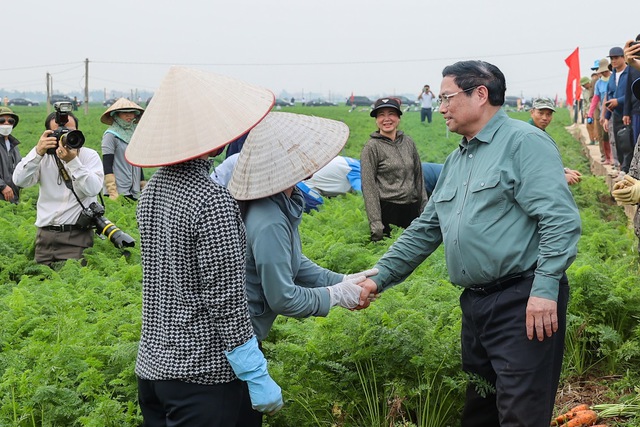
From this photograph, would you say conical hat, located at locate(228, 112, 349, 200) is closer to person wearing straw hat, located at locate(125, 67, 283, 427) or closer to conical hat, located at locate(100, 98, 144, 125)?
person wearing straw hat, located at locate(125, 67, 283, 427)

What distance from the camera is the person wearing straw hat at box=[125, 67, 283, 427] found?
3.24 m

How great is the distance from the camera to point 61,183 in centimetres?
816

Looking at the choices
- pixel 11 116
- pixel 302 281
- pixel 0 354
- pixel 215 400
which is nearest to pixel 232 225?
pixel 215 400

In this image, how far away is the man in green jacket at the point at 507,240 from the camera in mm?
3838

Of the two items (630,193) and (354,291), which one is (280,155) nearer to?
(354,291)

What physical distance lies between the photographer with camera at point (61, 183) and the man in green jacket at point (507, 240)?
15.6ft

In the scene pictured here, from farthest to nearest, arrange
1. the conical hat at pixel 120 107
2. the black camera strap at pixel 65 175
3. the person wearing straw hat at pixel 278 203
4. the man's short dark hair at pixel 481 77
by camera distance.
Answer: the conical hat at pixel 120 107, the black camera strap at pixel 65 175, the man's short dark hair at pixel 481 77, the person wearing straw hat at pixel 278 203

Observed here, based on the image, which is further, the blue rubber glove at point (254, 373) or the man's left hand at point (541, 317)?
the man's left hand at point (541, 317)

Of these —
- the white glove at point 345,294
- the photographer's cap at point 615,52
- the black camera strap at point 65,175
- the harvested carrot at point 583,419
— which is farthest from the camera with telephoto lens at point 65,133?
the photographer's cap at point 615,52

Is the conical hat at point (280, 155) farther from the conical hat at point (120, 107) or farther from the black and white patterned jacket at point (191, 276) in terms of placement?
the conical hat at point (120, 107)

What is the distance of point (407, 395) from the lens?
200 inches

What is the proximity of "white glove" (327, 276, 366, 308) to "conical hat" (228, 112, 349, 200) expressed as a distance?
69 cm

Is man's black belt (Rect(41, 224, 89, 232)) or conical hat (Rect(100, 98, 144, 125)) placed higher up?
conical hat (Rect(100, 98, 144, 125))

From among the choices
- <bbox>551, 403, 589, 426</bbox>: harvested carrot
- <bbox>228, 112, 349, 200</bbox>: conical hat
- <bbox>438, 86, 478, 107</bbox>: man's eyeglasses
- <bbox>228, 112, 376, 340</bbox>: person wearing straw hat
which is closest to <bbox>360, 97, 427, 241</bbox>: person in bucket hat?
<bbox>551, 403, 589, 426</bbox>: harvested carrot
